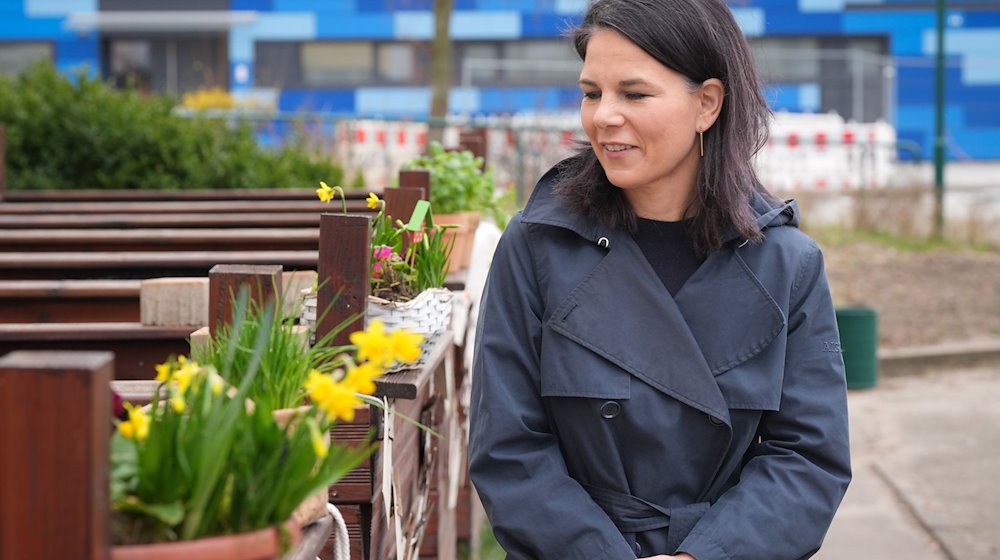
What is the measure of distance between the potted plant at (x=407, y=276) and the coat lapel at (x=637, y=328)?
507 millimetres

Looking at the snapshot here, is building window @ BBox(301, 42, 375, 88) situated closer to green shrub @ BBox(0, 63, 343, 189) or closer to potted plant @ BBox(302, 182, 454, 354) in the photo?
green shrub @ BBox(0, 63, 343, 189)

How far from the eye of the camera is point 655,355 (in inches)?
88.5

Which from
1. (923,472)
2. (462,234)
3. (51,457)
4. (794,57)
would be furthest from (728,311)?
(794,57)

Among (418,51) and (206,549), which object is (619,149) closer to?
(206,549)

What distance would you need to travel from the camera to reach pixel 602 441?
2242 mm

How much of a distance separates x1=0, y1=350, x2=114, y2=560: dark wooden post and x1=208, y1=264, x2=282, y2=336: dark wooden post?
0.88 meters

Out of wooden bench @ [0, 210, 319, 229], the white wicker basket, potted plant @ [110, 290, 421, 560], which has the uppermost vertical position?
wooden bench @ [0, 210, 319, 229]

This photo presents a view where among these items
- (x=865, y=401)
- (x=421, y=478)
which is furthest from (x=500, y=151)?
(x=421, y=478)

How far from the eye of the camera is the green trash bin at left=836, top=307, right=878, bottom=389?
8062 millimetres

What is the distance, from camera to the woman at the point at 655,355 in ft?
7.29

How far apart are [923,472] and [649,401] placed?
475 centimetres

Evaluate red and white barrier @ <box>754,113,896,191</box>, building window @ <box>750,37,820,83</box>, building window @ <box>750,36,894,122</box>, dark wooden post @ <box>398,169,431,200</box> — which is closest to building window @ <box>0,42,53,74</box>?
building window @ <box>750,36,894,122</box>

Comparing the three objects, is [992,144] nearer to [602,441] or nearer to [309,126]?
[309,126]

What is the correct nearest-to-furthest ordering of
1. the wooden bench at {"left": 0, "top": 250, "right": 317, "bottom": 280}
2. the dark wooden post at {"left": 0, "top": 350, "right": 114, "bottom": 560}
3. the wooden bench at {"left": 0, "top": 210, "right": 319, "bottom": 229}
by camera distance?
the dark wooden post at {"left": 0, "top": 350, "right": 114, "bottom": 560} → the wooden bench at {"left": 0, "top": 250, "right": 317, "bottom": 280} → the wooden bench at {"left": 0, "top": 210, "right": 319, "bottom": 229}
